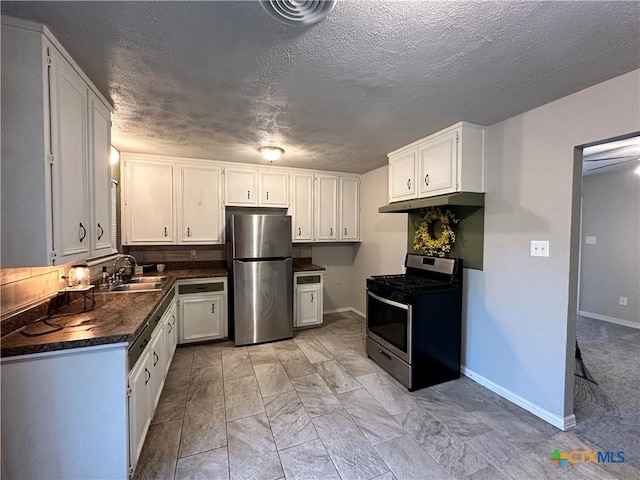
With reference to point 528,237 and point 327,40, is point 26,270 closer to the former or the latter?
point 327,40

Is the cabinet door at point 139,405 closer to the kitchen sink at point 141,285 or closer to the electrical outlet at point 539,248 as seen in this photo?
the kitchen sink at point 141,285

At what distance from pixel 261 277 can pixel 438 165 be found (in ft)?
7.69

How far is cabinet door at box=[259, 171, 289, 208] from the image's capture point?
3910mm

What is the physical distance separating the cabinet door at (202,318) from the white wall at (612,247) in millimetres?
5743

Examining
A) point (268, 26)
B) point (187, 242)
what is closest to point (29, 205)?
point (268, 26)

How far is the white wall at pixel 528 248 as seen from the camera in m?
A: 1.84

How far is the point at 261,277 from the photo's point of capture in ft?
11.2

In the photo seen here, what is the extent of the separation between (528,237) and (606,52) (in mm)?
1223

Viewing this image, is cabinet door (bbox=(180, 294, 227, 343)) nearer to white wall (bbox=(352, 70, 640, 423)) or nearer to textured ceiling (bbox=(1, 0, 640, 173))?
textured ceiling (bbox=(1, 0, 640, 173))

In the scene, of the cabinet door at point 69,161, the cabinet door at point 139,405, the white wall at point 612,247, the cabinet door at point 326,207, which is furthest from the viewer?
the cabinet door at point 326,207

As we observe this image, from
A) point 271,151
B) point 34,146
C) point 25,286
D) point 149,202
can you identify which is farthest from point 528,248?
point 149,202

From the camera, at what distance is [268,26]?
4.13 ft

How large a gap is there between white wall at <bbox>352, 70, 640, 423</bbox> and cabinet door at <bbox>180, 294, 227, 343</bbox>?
2.82 m

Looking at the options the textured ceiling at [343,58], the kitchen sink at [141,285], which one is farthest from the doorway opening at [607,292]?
the kitchen sink at [141,285]
